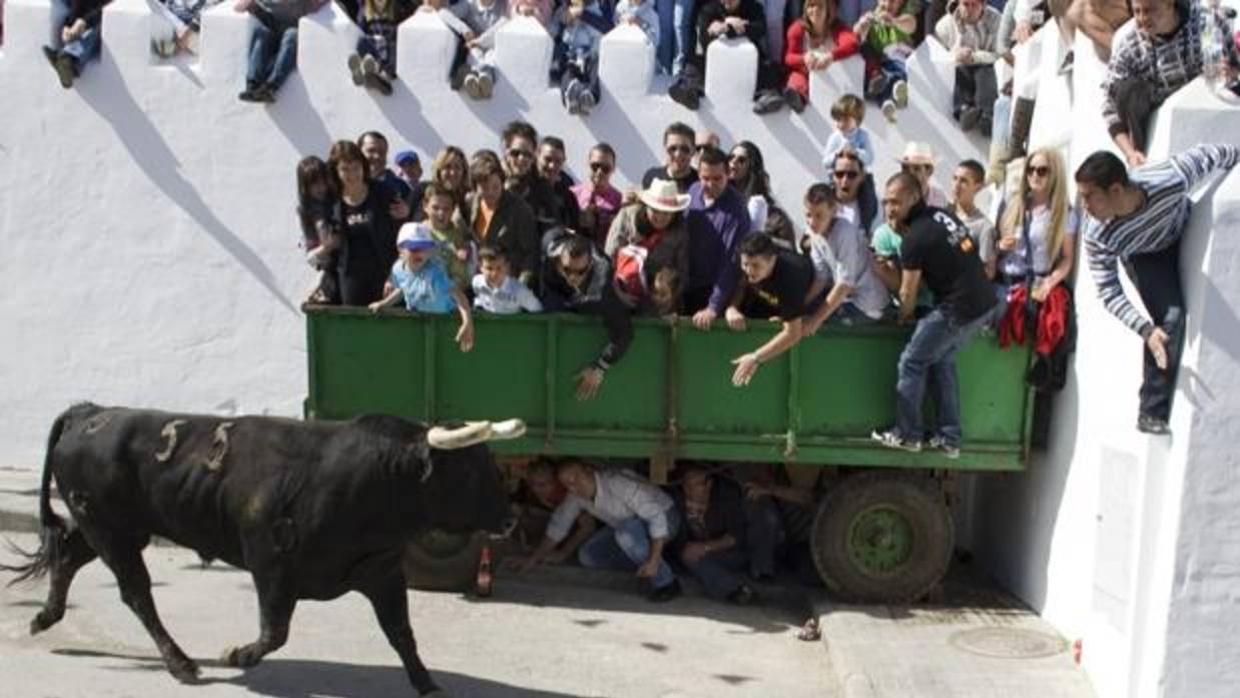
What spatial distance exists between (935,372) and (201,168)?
19.2 ft

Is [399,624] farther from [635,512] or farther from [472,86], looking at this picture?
[472,86]

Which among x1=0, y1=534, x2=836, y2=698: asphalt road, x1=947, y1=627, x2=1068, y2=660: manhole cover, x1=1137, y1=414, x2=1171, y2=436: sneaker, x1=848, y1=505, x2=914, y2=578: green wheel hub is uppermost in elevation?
x1=1137, y1=414, x2=1171, y2=436: sneaker

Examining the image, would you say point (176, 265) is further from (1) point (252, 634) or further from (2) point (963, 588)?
(2) point (963, 588)

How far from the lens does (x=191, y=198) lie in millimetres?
11812

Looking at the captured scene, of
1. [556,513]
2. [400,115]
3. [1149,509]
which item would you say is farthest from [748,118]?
[1149,509]

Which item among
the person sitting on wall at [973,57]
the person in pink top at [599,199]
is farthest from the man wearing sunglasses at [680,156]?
the person sitting on wall at [973,57]

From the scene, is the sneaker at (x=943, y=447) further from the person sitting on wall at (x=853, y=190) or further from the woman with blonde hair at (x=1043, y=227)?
the person sitting on wall at (x=853, y=190)

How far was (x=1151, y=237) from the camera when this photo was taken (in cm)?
706

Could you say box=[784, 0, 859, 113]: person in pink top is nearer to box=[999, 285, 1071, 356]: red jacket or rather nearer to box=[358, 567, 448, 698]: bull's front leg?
box=[999, 285, 1071, 356]: red jacket

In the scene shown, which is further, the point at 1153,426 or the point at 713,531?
the point at 713,531

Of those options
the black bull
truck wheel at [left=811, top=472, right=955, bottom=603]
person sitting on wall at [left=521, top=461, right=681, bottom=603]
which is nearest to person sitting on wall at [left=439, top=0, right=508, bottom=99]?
person sitting on wall at [left=521, top=461, right=681, bottom=603]

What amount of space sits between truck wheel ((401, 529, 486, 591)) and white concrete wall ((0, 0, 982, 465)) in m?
2.44

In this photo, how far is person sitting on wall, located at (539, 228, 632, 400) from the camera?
917cm

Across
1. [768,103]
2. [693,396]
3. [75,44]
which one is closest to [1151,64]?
[693,396]
